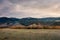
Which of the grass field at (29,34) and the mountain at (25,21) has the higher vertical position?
the mountain at (25,21)

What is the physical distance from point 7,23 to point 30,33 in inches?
15.9

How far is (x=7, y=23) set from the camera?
2076 mm

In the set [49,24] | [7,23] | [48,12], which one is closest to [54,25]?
[49,24]

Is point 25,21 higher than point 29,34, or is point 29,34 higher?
point 25,21

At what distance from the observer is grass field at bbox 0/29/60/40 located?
198cm

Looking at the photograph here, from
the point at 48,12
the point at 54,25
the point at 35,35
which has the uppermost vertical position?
the point at 48,12

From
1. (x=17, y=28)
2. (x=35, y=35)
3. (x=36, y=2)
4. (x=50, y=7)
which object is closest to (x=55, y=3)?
(x=50, y=7)

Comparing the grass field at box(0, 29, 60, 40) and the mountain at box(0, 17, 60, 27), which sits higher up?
the mountain at box(0, 17, 60, 27)

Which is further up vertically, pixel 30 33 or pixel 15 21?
pixel 15 21

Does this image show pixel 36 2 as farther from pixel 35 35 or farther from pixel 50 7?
pixel 35 35

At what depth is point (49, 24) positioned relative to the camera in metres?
2.03

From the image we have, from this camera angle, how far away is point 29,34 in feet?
6.68

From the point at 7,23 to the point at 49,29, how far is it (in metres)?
0.68

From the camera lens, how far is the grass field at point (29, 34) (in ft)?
6.50
